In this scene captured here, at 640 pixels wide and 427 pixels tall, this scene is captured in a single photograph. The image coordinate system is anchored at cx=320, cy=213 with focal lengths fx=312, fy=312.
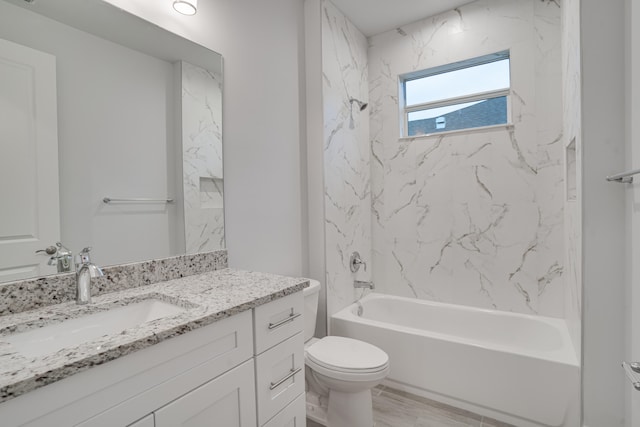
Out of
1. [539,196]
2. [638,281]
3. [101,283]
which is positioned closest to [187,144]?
[101,283]

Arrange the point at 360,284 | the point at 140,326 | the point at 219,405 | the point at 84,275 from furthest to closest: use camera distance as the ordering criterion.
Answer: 1. the point at 360,284
2. the point at 84,275
3. the point at 219,405
4. the point at 140,326

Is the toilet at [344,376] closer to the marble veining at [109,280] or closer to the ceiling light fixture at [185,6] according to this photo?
the marble veining at [109,280]

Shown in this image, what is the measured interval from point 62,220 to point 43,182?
0.14 meters

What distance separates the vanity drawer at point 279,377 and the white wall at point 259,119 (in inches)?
26.8

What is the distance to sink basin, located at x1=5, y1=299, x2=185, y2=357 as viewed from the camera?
0.88 meters

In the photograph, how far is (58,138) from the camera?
1116 millimetres

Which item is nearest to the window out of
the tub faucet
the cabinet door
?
the tub faucet

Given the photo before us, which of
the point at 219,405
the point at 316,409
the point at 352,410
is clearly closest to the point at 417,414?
the point at 352,410

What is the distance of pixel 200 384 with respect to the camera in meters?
0.92

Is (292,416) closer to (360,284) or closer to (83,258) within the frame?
(83,258)

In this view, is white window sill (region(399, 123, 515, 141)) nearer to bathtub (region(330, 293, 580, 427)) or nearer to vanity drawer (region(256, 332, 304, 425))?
bathtub (region(330, 293, 580, 427))

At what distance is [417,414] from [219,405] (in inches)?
59.3

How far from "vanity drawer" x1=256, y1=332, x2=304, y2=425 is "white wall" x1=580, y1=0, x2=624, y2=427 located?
1.38 m

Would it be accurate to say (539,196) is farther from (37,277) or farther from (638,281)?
(37,277)
